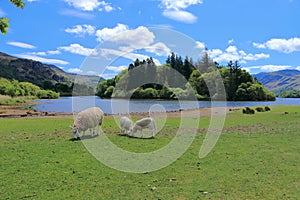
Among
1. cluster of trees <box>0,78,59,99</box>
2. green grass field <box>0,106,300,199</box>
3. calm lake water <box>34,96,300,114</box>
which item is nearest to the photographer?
green grass field <box>0,106,300,199</box>

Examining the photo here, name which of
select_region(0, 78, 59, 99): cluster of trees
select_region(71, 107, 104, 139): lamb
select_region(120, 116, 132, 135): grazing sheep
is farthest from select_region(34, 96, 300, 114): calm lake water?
select_region(0, 78, 59, 99): cluster of trees

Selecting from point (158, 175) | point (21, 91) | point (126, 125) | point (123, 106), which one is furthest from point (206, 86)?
point (21, 91)

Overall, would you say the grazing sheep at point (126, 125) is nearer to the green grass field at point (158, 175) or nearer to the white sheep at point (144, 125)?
the white sheep at point (144, 125)

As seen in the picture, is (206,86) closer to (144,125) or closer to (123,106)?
(123,106)

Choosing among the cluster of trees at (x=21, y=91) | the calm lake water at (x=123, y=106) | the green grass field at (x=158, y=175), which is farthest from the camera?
the cluster of trees at (x=21, y=91)

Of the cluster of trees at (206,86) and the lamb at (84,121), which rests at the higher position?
the cluster of trees at (206,86)

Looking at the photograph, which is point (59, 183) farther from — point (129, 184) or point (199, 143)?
point (199, 143)

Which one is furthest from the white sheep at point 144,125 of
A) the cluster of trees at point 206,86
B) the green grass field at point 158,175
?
the cluster of trees at point 206,86

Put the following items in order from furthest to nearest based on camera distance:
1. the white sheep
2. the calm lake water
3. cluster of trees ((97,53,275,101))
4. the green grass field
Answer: cluster of trees ((97,53,275,101)) → the calm lake water → the white sheep → the green grass field

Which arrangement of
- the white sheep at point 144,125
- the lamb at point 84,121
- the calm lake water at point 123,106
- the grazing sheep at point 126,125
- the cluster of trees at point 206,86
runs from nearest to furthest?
the lamb at point 84,121
the white sheep at point 144,125
the grazing sheep at point 126,125
the calm lake water at point 123,106
the cluster of trees at point 206,86

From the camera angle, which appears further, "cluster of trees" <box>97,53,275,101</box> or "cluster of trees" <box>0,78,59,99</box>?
"cluster of trees" <box>0,78,59,99</box>

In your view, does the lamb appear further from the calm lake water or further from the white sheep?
the calm lake water

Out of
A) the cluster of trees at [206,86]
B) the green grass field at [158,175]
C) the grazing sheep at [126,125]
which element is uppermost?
the cluster of trees at [206,86]

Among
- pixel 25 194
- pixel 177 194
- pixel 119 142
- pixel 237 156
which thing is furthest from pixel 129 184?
pixel 119 142
